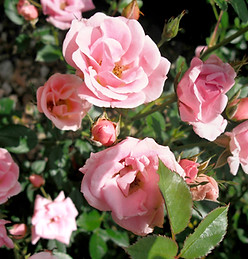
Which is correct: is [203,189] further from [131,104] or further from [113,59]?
[113,59]

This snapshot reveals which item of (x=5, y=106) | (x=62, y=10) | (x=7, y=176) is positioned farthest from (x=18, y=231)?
(x=62, y=10)

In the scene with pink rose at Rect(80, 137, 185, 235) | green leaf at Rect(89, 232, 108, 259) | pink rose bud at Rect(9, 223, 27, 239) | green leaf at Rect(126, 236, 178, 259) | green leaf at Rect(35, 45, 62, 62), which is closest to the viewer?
green leaf at Rect(126, 236, 178, 259)

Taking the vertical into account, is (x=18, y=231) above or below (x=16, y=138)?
below

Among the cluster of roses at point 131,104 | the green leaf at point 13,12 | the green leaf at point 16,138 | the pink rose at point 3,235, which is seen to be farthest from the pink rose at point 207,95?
the green leaf at point 13,12

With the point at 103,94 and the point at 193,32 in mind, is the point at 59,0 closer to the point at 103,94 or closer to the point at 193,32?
the point at 103,94

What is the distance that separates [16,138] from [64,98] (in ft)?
1.24

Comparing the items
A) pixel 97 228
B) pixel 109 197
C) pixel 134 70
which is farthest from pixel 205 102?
pixel 97 228

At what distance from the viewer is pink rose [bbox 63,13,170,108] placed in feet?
2.12

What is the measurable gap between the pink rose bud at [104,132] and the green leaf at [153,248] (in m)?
0.25

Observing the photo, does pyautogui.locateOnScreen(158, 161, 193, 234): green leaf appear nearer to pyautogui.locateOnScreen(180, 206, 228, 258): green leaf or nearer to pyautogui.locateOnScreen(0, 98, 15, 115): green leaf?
pyautogui.locateOnScreen(180, 206, 228, 258): green leaf

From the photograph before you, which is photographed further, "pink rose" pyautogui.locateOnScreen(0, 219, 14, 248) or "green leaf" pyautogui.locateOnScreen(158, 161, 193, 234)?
"pink rose" pyautogui.locateOnScreen(0, 219, 14, 248)

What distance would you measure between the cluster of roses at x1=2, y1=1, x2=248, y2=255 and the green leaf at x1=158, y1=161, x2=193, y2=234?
0.27ft

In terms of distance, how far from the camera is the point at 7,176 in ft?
2.96

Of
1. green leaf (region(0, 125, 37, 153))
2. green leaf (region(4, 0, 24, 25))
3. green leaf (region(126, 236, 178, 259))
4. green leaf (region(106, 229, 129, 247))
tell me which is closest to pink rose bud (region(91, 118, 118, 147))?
green leaf (region(126, 236, 178, 259))
